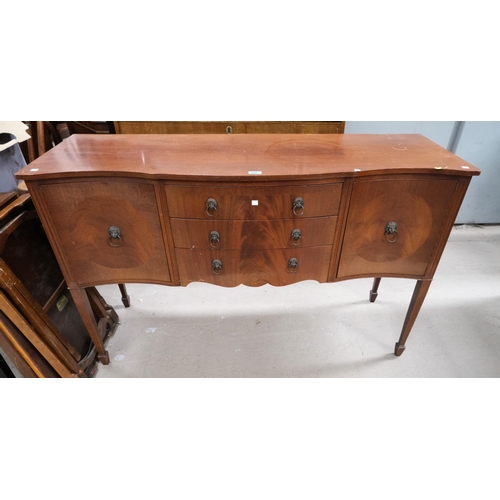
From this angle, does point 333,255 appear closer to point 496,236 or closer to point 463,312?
point 463,312

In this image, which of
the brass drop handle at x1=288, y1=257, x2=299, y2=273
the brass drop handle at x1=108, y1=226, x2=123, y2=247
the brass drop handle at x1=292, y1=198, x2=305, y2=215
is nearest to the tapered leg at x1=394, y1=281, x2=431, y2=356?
the brass drop handle at x1=288, y1=257, x2=299, y2=273

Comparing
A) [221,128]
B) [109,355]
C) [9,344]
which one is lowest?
[109,355]

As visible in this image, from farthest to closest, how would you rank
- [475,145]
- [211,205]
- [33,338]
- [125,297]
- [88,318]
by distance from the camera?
[475,145]
[125,297]
[88,318]
[33,338]
[211,205]

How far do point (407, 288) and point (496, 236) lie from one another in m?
1.16

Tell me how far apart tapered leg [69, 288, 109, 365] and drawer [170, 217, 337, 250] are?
523mm

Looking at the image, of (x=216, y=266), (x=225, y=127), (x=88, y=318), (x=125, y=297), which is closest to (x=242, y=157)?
(x=216, y=266)

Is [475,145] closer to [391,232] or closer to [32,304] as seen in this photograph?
[391,232]

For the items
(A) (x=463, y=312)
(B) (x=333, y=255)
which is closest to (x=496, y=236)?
(A) (x=463, y=312)

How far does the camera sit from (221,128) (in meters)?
2.02

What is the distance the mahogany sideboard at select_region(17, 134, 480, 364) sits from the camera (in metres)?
1.11

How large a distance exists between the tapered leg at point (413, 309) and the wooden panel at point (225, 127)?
44.3 inches

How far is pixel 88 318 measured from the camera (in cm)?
146

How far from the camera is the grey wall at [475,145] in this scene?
7.75 feet

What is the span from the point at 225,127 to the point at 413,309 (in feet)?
4.93
